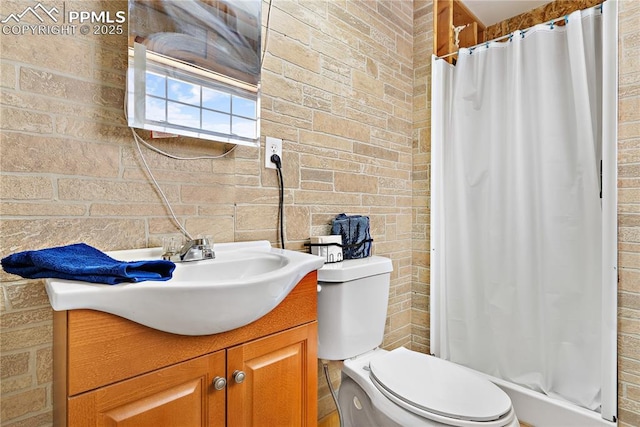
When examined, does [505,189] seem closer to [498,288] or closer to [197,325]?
[498,288]

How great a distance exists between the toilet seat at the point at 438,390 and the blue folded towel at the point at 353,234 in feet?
1.49

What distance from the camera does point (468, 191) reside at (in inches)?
74.8

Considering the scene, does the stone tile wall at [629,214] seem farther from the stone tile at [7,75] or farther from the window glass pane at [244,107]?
the stone tile at [7,75]

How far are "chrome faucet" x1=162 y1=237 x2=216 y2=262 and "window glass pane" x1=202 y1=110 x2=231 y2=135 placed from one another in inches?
14.7

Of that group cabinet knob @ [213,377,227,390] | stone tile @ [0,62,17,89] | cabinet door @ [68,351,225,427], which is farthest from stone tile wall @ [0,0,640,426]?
cabinet knob @ [213,377,227,390]

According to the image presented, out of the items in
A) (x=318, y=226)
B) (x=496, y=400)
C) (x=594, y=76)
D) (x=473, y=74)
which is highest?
(x=473, y=74)

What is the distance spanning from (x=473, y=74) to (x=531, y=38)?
0.98 feet

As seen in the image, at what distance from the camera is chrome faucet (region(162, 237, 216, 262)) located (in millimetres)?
1009

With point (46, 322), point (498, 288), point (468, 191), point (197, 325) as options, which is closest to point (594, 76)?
point (468, 191)

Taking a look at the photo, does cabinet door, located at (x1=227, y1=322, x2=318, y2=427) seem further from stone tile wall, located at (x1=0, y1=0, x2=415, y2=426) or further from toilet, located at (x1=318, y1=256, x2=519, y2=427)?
stone tile wall, located at (x1=0, y1=0, x2=415, y2=426)

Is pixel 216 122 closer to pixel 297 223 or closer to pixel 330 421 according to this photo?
pixel 297 223

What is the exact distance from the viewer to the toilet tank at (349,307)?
1300 mm

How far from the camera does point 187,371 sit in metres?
0.76

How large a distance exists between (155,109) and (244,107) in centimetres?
31
